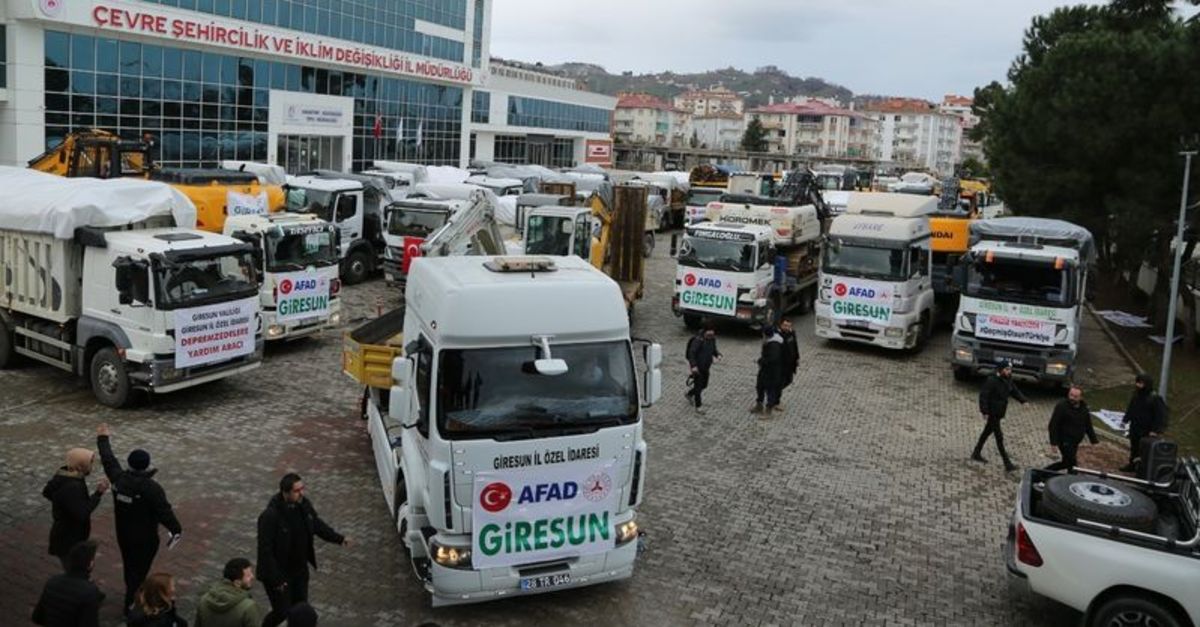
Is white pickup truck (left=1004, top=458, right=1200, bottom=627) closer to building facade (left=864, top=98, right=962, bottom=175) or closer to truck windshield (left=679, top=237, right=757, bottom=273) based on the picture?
truck windshield (left=679, top=237, right=757, bottom=273)

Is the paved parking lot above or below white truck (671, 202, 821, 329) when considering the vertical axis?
below

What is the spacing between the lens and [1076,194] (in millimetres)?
23438

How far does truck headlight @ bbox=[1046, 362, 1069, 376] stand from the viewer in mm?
16688

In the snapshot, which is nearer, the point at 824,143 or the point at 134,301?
the point at 134,301

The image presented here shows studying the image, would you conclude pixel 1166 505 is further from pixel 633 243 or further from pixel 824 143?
pixel 824 143

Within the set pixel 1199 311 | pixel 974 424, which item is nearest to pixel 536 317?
pixel 974 424

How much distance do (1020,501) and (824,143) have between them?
541ft

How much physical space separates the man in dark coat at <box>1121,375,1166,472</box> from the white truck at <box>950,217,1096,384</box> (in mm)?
3904

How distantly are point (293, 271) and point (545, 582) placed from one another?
11532 millimetres

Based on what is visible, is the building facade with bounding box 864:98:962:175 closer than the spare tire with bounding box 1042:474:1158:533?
No

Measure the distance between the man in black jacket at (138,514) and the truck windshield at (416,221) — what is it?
1567 cm

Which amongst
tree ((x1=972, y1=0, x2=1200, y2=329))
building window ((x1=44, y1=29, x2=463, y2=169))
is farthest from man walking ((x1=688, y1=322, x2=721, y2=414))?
building window ((x1=44, y1=29, x2=463, y2=169))

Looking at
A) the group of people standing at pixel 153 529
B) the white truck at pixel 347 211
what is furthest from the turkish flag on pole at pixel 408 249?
the group of people standing at pixel 153 529

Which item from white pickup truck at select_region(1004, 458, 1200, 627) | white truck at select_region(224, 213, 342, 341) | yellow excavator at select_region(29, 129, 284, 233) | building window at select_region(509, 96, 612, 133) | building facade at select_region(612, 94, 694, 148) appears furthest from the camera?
building facade at select_region(612, 94, 694, 148)
